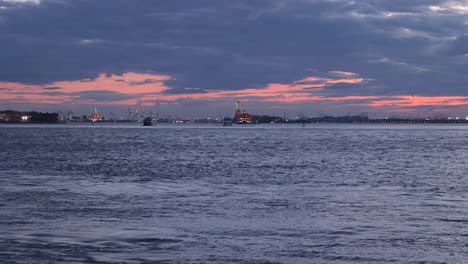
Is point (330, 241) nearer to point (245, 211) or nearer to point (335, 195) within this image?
point (245, 211)

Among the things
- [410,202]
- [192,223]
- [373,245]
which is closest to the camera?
[373,245]

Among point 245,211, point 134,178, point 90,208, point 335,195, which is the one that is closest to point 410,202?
point 335,195

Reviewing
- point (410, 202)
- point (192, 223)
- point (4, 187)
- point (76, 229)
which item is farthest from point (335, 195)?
point (4, 187)

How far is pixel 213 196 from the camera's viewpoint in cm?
3116

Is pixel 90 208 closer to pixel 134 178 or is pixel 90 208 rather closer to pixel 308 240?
pixel 308 240

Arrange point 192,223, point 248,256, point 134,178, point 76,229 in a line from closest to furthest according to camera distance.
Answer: point 248,256 → point 76,229 → point 192,223 → point 134,178

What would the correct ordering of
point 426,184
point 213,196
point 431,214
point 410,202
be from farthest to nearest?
point 426,184, point 213,196, point 410,202, point 431,214

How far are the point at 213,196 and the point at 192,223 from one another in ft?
29.6

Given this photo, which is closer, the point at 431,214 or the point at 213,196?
the point at 431,214

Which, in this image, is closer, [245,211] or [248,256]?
[248,256]

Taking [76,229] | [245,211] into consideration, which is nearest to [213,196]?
[245,211]

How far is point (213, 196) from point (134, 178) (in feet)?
39.8

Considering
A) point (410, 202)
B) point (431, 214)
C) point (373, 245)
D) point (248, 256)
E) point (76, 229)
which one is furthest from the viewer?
point (410, 202)

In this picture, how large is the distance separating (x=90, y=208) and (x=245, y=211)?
20.3 ft
